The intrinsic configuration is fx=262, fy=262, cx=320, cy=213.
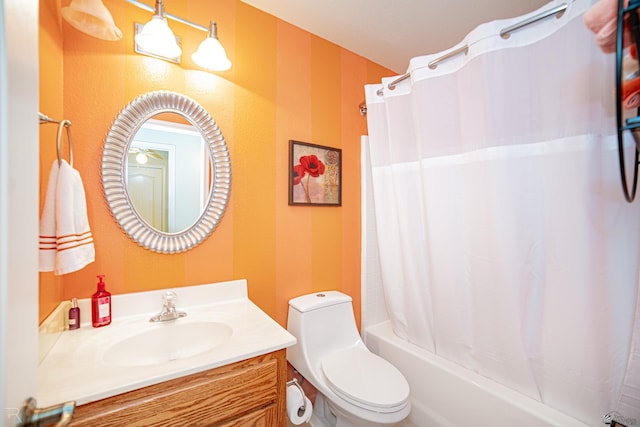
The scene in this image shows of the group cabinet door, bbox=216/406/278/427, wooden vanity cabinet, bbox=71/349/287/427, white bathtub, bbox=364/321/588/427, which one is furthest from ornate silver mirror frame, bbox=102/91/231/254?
white bathtub, bbox=364/321/588/427

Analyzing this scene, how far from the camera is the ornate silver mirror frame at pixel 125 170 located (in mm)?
1081

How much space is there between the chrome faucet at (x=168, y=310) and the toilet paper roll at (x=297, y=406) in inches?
23.2

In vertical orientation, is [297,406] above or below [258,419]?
below

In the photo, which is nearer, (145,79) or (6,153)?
(6,153)

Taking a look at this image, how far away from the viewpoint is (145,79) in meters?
1.15

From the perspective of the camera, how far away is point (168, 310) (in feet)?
3.66

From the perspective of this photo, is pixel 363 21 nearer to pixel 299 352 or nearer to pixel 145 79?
pixel 145 79

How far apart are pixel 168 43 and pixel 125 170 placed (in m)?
0.55

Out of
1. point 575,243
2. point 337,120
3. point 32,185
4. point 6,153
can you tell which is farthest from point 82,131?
point 575,243

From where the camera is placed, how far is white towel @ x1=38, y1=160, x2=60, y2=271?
79 centimetres

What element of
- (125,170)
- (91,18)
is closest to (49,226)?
(125,170)

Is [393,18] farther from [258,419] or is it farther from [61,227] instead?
A: [258,419]

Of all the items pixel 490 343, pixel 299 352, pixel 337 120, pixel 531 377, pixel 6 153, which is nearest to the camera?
pixel 6 153

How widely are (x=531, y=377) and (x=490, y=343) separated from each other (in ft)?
0.58
